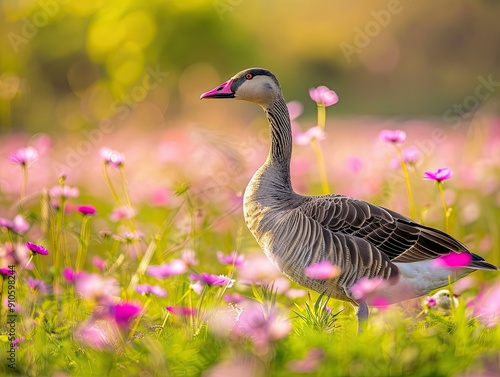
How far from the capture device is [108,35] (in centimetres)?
1137

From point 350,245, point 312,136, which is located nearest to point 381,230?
point 350,245

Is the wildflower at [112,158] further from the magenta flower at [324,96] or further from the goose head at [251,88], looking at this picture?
the magenta flower at [324,96]

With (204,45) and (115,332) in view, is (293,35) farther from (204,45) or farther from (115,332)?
(115,332)

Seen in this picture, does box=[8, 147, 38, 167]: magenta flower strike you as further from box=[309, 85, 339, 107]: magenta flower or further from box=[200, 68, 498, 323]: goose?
box=[309, 85, 339, 107]: magenta flower

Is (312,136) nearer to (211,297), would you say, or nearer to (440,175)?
(440,175)

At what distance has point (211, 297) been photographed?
138 inches

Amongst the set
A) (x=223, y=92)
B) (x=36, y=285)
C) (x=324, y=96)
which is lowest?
(x=36, y=285)

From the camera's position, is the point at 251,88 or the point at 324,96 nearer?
the point at 251,88

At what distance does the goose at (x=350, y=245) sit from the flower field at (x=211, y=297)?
11 centimetres

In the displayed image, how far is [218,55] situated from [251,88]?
1102 cm

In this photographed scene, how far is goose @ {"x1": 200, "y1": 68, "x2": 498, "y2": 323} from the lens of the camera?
3416mm

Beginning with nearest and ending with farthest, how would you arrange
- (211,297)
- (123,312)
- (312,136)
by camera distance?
(123,312) < (211,297) < (312,136)

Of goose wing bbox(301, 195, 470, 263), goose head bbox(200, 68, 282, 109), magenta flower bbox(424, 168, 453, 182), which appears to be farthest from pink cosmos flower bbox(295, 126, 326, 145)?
magenta flower bbox(424, 168, 453, 182)

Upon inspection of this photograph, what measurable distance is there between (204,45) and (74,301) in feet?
37.1
